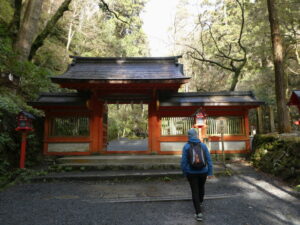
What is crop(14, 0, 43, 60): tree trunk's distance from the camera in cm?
721

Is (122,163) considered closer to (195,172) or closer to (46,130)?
(46,130)

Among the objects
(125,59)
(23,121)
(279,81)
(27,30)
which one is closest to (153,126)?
(125,59)

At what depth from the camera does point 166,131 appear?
7582mm

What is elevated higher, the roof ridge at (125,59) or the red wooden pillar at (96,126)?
the roof ridge at (125,59)

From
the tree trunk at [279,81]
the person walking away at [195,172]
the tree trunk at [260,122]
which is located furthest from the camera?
the tree trunk at [260,122]

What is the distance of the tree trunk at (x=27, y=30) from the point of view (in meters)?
7.21

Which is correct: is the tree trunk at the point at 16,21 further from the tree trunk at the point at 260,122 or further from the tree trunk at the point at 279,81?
the tree trunk at the point at 260,122

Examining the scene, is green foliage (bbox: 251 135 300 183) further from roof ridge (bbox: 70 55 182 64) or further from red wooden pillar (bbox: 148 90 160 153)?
roof ridge (bbox: 70 55 182 64)

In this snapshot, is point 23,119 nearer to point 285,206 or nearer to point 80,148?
point 80,148

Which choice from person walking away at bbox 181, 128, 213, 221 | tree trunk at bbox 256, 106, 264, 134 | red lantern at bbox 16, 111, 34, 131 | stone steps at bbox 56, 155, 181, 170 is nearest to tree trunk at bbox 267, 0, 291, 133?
tree trunk at bbox 256, 106, 264, 134

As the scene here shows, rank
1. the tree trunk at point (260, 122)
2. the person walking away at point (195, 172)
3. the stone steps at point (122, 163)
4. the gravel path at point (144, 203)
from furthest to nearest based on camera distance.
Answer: the tree trunk at point (260, 122)
the stone steps at point (122, 163)
the gravel path at point (144, 203)
the person walking away at point (195, 172)

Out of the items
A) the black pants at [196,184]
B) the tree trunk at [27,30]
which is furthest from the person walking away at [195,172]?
the tree trunk at [27,30]

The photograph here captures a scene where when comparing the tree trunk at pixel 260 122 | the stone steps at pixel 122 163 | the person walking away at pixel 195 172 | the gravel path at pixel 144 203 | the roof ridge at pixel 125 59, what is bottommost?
the gravel path at pixel 144 203

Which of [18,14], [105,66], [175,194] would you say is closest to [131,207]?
[175,194]
